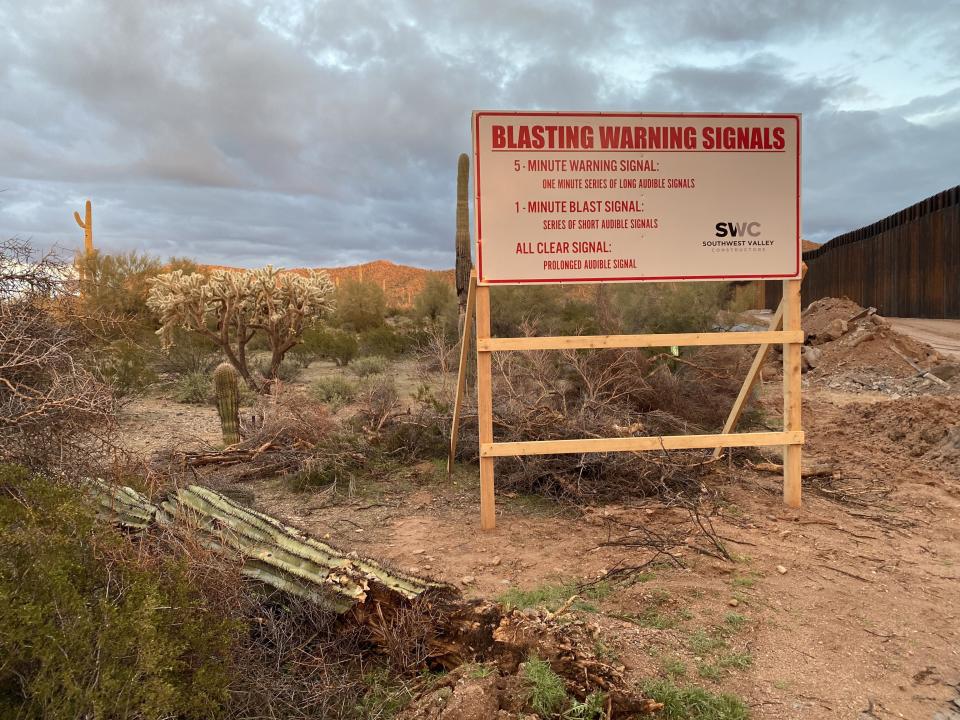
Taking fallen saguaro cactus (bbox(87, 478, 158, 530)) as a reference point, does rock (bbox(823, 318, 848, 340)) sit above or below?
above

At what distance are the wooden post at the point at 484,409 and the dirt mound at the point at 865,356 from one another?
33.8 ft

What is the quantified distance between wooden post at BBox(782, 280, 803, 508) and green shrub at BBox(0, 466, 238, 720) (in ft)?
16.1

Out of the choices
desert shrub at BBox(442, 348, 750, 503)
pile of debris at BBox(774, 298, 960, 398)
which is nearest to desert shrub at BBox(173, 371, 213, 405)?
desert shrub at BBox(442, 348, 750, 503)

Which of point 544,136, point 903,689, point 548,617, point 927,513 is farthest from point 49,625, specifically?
point 927,513

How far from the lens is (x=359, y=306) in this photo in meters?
29.1

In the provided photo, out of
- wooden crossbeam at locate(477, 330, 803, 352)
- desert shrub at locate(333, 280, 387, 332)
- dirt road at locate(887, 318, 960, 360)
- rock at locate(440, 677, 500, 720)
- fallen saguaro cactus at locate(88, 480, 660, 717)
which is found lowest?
rock at locate(440, 677, 500, 720)

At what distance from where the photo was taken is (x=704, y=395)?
357 inches

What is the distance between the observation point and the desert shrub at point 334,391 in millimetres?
11602

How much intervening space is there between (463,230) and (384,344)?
9.57 metres

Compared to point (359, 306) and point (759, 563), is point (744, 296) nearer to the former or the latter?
point (359, 306)

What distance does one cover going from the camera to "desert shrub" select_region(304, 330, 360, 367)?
59.5ft

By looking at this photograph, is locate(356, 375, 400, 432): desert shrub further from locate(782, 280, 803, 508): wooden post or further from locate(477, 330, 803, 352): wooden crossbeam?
locate(782, 280, 803, 508): wooden post

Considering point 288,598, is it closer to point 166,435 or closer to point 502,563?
point 502,563

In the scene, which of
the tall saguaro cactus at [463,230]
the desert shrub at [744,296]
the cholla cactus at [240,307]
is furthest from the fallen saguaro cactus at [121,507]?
the desert shrub at [744,296]
